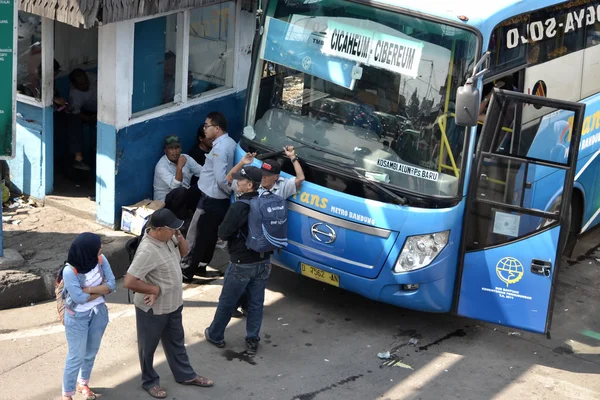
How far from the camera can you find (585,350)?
8055mm

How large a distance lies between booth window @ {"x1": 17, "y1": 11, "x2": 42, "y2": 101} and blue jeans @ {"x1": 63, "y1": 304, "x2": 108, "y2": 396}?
4.05 meters

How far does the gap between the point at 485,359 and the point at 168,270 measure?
3032 mm

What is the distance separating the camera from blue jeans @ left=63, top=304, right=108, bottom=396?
6.21 metres

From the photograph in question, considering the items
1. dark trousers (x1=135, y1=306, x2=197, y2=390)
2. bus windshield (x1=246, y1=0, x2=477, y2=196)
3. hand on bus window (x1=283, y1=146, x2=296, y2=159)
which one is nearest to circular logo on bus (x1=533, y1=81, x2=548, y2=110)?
bus windshield (x1=246, y1=0, x2=477, y2=196)

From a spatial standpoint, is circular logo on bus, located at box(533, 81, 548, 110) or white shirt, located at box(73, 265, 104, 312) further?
circular logo on bus, located at box(533, 81, 548, 110)

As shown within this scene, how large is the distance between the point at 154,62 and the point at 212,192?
1.97 metres

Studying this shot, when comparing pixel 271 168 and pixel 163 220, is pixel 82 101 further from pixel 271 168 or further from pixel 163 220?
pixel 163 220

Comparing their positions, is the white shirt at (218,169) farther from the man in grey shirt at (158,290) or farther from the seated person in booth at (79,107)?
the seated person in booth at (79,107)

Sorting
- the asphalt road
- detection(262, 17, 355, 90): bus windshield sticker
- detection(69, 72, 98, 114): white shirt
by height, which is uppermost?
detection(262, 17, 355, 90): bus windshield sticker

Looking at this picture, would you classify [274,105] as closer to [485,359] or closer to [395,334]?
[395,334]

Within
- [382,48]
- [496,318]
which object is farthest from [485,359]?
[382,48]

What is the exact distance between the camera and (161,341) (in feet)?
21.9

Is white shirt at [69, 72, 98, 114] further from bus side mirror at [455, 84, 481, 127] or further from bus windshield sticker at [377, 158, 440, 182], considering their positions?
bus side mirror at [455, 84, 481, 127]

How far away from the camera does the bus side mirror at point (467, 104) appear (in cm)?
684
